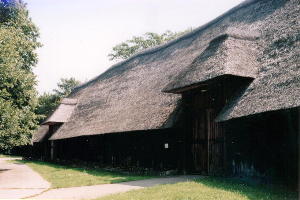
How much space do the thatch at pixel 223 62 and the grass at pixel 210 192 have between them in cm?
354

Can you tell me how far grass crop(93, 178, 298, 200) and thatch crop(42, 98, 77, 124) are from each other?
1826 centimetres

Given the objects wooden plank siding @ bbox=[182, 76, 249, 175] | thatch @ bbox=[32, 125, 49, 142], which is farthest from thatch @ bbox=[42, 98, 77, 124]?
wooden plank siding @ bbox=[182, 76, 249, 175]

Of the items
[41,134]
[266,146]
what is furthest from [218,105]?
[41,134]

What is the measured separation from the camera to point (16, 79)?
57.6ft

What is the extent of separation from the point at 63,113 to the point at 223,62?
18647mm

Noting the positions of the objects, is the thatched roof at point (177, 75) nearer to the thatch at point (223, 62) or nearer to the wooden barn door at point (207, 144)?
the thatch at point (223, 62)

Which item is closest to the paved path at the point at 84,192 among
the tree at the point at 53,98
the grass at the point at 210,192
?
the grass at the point at 210,192

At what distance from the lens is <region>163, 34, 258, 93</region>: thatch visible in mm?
10898

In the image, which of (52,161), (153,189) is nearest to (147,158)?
(153,189)

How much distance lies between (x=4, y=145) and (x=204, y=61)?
13339 millimetres

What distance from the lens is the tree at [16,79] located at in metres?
16.7

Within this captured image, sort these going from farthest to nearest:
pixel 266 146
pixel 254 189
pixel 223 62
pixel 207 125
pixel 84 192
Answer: pixel 207 125 < pixel 223 62 < pixel 84 192 < pixel 266 146 < pixel 254 189

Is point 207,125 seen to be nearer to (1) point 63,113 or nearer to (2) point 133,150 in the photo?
(2) point 133,150

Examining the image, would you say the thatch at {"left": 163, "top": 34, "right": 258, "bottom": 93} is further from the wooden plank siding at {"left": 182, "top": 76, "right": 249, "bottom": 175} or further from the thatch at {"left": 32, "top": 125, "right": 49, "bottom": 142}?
the thatch at {"left": 32, "top": 125, "right": 49, "bottom": 142}
